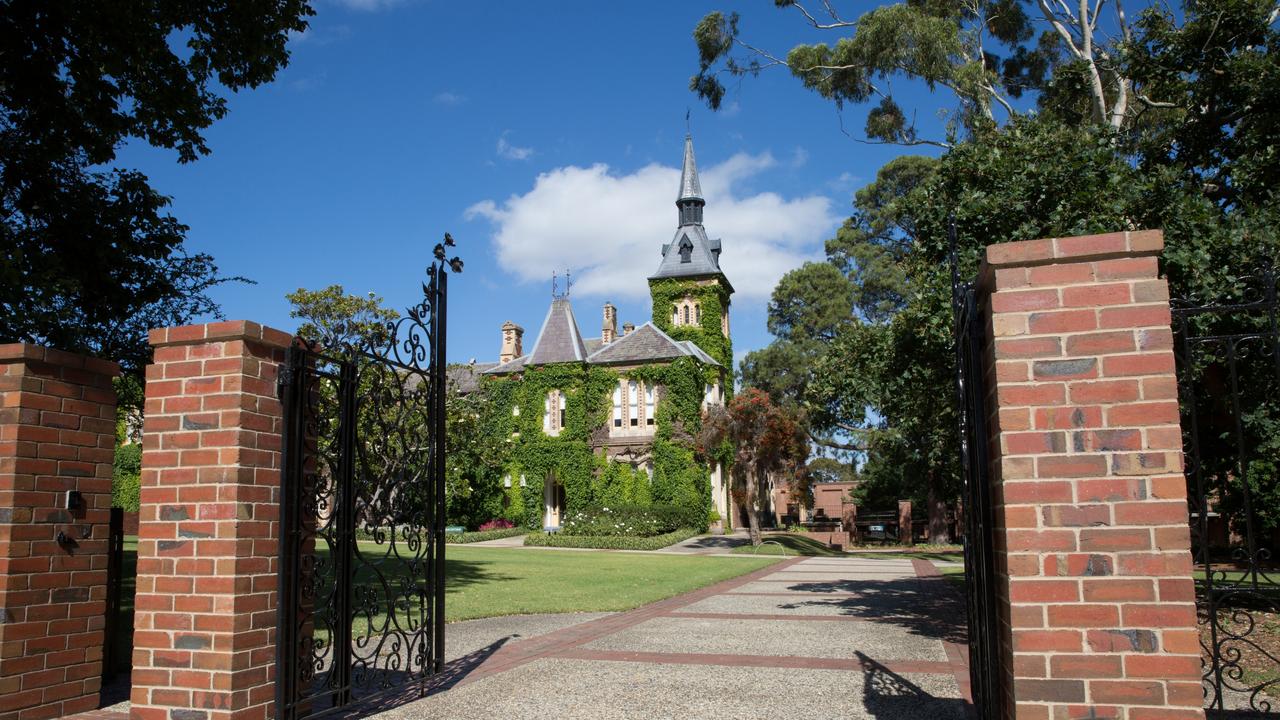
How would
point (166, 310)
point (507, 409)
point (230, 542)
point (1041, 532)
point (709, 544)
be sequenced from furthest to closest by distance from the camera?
point (507, 409) → point (709, 544) → point (166, 310) → point (230, 542) → point (1041, 532)

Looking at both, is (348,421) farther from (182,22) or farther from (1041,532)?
(182,22)

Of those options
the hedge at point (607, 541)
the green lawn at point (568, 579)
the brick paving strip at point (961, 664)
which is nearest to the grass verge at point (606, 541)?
the hedge at point (607, 541)

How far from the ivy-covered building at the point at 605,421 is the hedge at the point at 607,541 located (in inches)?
164

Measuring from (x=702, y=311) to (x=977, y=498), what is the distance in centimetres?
3912

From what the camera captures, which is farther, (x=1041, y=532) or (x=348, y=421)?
(x=348, y=421)

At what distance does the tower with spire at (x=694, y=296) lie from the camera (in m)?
42.5

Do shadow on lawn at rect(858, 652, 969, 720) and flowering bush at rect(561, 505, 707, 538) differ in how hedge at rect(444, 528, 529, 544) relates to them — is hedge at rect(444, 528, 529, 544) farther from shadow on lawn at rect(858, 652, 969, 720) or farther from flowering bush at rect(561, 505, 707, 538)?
shadow on lawn at rect(858, 652, 969, 720)

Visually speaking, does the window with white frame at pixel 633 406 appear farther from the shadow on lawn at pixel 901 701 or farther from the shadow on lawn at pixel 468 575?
the shadow on lawn at pixel 901 701

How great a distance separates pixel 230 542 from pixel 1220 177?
11673 mm

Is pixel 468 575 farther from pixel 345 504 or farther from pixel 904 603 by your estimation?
pixel 345 504

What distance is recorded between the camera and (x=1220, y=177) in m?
10.6

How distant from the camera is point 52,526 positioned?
534 cm

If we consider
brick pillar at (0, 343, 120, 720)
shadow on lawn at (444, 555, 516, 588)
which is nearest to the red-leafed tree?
shadow on lawn at (444, 555, 516, 588)

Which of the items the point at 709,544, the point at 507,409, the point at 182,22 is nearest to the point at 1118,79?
the point at 182,22
